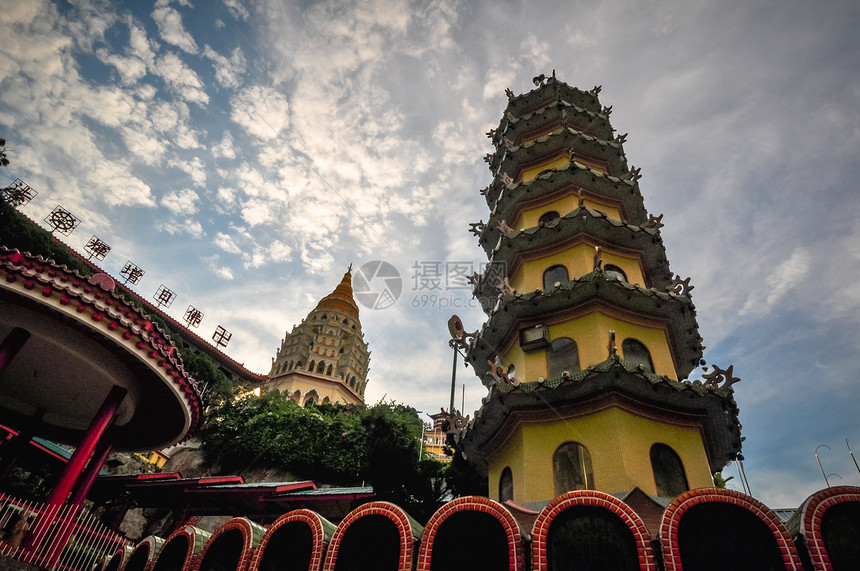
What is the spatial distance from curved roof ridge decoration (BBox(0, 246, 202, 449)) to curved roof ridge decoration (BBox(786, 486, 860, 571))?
502 inches

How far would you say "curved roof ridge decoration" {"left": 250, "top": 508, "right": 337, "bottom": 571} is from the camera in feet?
28.6

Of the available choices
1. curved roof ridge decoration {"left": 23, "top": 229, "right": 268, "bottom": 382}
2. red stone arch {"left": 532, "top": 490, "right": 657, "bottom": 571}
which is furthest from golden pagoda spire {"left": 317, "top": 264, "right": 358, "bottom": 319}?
red stone arch {"left": 532, "top": 490, "right": 657, "bottom": 571}

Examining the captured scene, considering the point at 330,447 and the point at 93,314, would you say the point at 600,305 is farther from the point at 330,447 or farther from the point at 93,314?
the point at 330,447

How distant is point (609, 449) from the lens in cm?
1116

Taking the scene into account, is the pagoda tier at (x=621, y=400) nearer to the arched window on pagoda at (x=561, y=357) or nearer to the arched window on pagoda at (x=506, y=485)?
the arched window on pagoda at (x=506, y=485)

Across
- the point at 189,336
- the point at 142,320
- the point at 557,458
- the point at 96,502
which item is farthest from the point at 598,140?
the point at 189,336

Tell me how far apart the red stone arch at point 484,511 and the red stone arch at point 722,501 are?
212 centimetres

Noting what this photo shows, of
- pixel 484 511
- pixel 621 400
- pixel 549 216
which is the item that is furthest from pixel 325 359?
pixel 484 511

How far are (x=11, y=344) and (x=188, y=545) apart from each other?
5695 millimetres

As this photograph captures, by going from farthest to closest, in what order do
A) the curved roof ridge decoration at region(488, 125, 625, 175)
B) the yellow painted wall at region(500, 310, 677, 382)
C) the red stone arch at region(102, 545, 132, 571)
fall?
the curved roof ridge decoration at region(488, 125, 625, 175)
the yellow painted wall at region(500, 310, 677, 382)
the red stone arch at region(102, 545, 132, 571)

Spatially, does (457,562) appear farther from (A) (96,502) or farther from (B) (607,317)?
(A) (96,502)

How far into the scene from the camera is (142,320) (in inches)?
439

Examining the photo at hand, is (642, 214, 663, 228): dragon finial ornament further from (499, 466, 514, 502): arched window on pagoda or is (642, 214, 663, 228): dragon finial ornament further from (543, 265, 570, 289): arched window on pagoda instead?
(499, 466, 514, 502): arched window on pagoda

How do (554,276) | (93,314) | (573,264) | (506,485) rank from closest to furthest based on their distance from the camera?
(93,314), (506,485), (573,264), (554,276)
